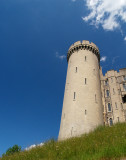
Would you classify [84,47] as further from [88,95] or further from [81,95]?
[81,95]

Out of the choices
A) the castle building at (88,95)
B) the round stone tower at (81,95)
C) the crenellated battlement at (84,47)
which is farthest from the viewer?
the crenellated battlement at (84,47)

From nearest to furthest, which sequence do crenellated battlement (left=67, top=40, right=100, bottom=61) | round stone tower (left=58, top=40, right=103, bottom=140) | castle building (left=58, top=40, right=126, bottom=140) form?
round stone tower (left=58, top=40, right=103, bottom=140) → castle building (left=58, top=40, right=126, bottom=140) → crenellated battlement (left=67, top=40, right=100, bottom=61)

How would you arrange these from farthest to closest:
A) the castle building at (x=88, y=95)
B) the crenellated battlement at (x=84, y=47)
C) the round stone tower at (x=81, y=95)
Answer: the crenellated battlement at (x=84, y=47)
the castle building at (x=88, y=95)
the round stone tower at (x=81, y=95)

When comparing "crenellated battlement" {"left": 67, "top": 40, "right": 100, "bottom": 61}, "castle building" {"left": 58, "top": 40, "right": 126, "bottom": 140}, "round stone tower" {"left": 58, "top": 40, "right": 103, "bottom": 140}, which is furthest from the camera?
"crenellated battlement" {"left": 67, "top": 40, "right": 100, "bottom": 61}

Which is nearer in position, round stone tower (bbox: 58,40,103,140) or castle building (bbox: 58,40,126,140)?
round stone tower (bbox: 58,40,103,140)

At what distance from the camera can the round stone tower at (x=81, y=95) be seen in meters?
22.0

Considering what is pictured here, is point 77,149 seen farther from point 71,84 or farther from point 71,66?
point 71,66

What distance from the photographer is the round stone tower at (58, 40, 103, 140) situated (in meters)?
22.0

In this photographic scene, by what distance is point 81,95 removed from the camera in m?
25.2

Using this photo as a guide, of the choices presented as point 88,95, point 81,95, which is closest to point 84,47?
point 88,95

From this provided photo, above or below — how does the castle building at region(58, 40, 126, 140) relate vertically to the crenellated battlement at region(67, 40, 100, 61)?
below

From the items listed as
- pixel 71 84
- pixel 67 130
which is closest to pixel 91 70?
pixel 71 84

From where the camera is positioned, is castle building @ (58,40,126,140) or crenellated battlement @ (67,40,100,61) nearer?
castle building @ (58,40,126,140)

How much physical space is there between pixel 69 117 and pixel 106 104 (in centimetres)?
992
